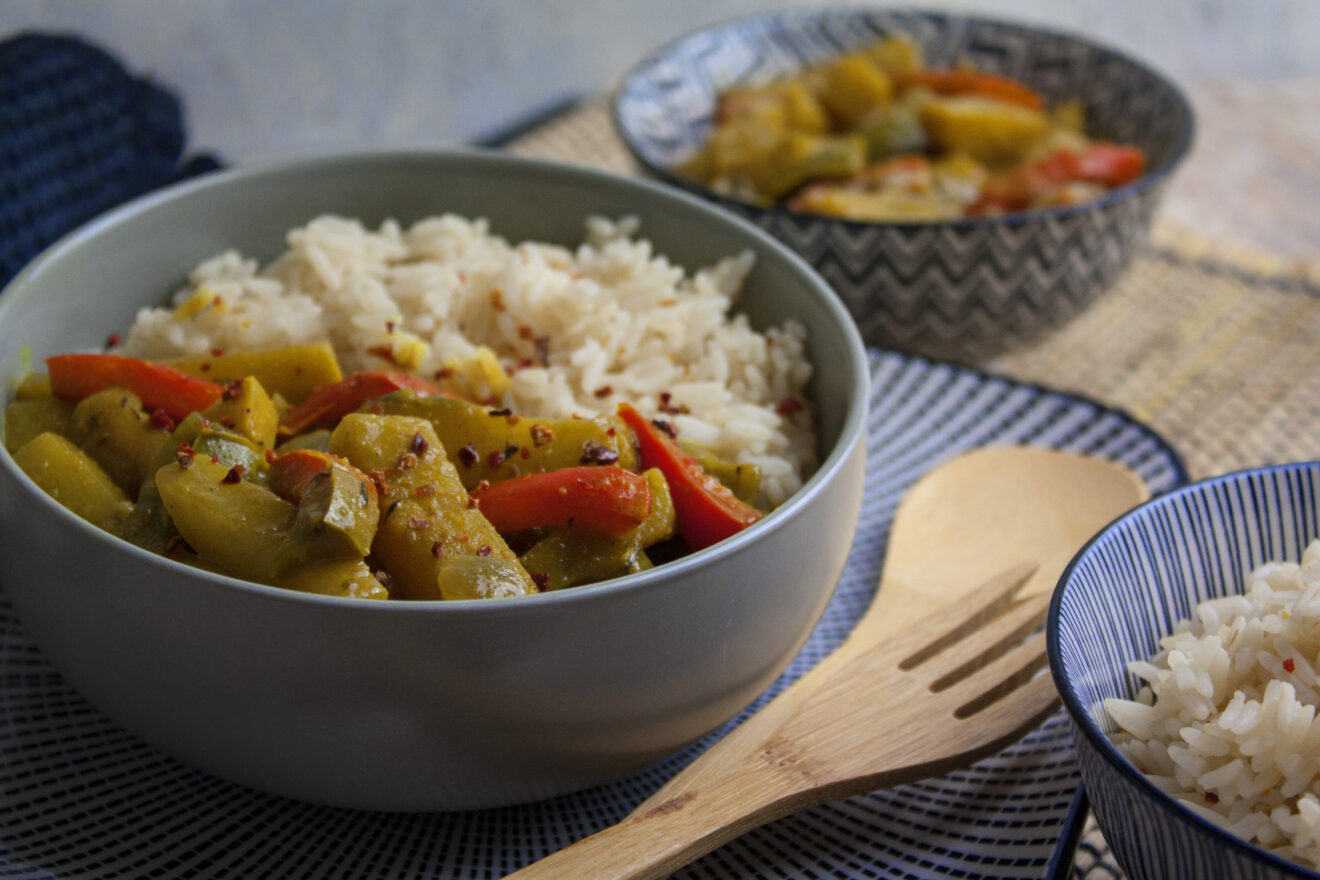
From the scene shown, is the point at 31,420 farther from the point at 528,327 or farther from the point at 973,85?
the point at 973,85

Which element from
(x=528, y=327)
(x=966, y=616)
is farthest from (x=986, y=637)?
(x=528, y=327)

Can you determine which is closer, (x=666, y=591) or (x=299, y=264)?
(x=666, y=591)

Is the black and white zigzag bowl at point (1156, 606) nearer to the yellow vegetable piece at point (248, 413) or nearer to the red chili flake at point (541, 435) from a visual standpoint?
the red chili flake at point (541, 435)

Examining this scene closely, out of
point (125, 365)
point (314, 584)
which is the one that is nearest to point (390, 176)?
point (125, 365)

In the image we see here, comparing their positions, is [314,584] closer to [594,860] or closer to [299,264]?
[594,860]

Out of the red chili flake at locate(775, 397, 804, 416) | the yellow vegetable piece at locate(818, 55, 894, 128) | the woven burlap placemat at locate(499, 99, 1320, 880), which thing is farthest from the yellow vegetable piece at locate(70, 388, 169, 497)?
the yellow vegetable piece at locate(818, 55, 894, 128)
